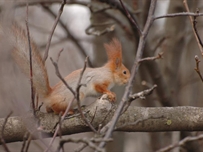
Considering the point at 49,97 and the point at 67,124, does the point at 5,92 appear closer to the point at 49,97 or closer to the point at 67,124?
the point at 67,124

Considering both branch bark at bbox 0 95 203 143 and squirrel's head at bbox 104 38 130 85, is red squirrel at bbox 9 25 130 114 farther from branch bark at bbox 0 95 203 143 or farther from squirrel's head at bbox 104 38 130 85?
branch bark at bbox 0 95 203 143

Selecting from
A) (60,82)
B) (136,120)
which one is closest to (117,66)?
(60,82)

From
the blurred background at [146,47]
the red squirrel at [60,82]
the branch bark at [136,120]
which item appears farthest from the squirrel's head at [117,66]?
the branch bark at [136,120]

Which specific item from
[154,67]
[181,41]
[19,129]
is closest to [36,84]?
[19,129]

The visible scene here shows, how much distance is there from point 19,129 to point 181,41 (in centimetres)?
229

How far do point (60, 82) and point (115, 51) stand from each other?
0.54 m

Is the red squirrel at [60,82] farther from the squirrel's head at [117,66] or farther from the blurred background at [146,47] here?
the blurred background at [146,47]

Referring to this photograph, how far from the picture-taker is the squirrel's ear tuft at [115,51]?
2.58 metres

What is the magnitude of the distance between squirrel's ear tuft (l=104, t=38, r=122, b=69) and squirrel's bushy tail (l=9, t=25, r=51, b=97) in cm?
59

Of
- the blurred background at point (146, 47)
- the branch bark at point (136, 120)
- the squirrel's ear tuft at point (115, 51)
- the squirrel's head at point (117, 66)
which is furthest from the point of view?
the blurred background at point (146, 47)

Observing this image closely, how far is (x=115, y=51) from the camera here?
267 centimetres

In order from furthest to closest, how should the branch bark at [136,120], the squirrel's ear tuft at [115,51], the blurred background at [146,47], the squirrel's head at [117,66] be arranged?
the blurred background at [146,47] → the squirrel's head at [117,66] → the squirrel's ear tuft at [115,51] → the branch bark at [136,120]

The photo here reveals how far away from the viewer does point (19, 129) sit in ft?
6.48

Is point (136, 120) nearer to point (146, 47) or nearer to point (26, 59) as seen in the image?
point (26, 59)
